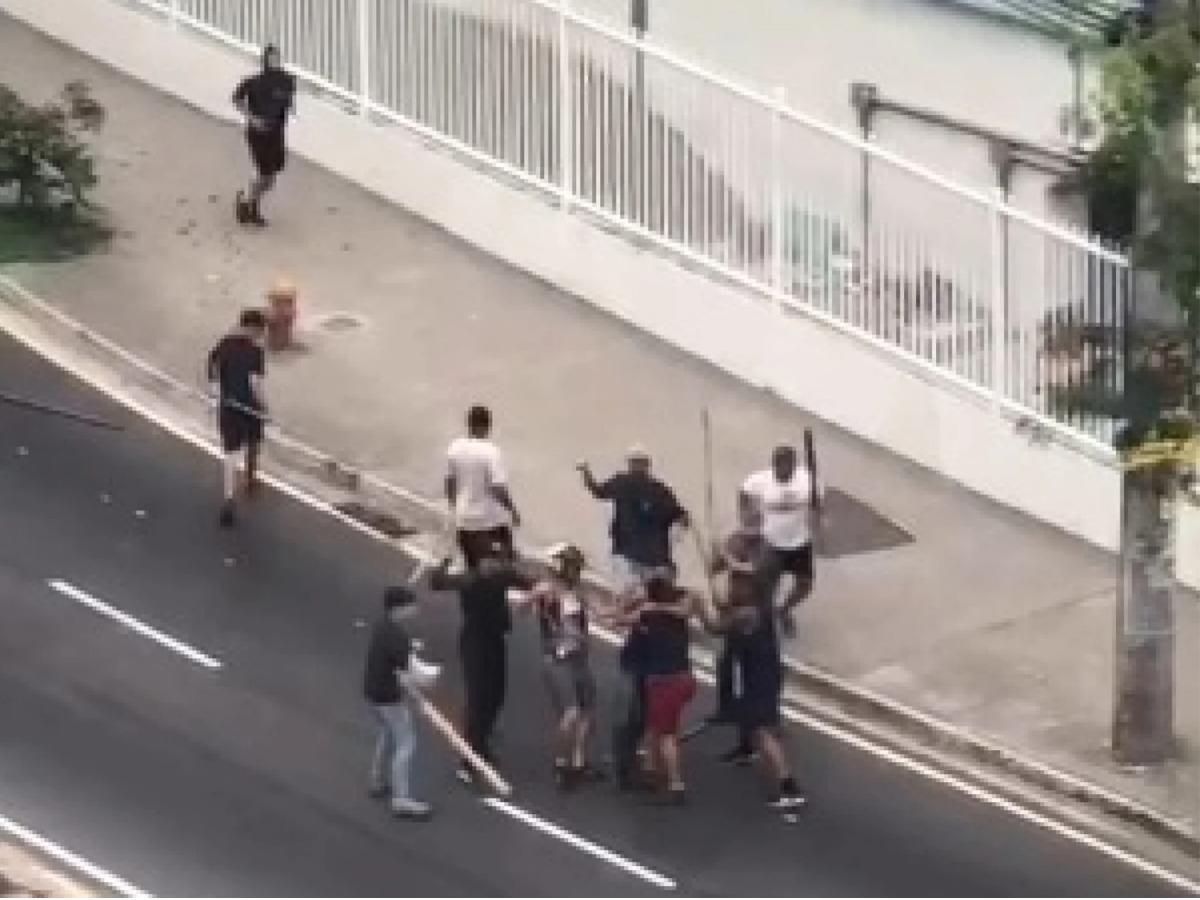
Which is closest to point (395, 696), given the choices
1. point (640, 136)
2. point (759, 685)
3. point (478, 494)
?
point (759, 685)

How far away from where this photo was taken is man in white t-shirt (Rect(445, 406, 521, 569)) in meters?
22.7

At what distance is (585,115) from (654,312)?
176cm

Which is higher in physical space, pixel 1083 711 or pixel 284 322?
pixel 284 322

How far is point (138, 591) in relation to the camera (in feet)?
77.8

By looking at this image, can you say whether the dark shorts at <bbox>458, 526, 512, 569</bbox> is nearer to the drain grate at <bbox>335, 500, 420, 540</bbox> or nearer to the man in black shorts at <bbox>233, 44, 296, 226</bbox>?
the drain grate at <bbox>335, 500, 420, 540</bbox>

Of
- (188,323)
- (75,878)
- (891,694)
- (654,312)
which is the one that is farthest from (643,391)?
(75,878)

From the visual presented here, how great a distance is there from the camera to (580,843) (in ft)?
66.2

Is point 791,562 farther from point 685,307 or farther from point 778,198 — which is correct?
point 685,307

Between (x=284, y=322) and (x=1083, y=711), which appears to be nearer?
(x=1083, y=711)

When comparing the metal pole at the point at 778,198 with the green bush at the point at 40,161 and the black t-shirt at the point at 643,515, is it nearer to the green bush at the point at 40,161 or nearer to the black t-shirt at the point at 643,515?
the black t-shirt at the point at 643,515

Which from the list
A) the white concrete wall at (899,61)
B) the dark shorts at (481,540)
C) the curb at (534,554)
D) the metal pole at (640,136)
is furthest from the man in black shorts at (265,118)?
the dark shorts at (481,540)

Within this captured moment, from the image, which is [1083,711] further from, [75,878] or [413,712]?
[75,878]

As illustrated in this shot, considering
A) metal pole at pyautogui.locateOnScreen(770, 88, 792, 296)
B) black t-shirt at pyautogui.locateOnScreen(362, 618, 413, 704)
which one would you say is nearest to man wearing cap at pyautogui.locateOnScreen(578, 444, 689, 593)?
black t-shirt at pyautogui.locateOnScreen(362, 618, 413, 704)

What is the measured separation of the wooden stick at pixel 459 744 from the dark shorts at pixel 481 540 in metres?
1.86
